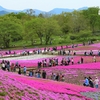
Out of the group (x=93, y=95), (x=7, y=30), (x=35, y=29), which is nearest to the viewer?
(x=93, y=95)

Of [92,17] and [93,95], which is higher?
[92,17]

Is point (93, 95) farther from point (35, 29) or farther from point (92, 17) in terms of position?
point (92, 17)

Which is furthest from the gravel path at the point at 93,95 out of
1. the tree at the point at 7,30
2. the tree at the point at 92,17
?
the tree at the point at 92,17

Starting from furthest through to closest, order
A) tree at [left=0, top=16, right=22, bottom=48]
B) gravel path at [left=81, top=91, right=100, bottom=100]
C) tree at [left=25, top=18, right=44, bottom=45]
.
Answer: tree at [left=25, top=18, right=44, bottom=45] → tree at [left=0, top=16, right=22, bottom=48] → gravel path at [left=81, top=91, right=100, bottom=100]

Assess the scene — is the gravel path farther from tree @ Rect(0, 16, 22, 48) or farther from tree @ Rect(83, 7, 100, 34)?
tree @ Rect(83, 7, 100, 34)

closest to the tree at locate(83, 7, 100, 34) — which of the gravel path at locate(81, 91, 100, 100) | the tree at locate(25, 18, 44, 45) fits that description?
the tree at locate(25, 18, 44, 45)

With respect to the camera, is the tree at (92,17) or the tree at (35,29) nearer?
the tree at (35,29)

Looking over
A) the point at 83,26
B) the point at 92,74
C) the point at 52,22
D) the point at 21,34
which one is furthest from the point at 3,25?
the point at 92,74

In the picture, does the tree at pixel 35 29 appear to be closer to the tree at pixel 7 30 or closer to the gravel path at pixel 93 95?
the tree at pixel 7 30

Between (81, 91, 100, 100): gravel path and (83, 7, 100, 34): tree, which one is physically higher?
(83, 7, 100, 34): tree

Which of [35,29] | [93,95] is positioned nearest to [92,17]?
[35,29]

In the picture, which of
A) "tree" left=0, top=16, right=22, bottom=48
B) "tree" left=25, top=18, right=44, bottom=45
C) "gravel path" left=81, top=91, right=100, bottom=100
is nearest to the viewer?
"gravel path" left=81, top=91, right=100, bottom=100

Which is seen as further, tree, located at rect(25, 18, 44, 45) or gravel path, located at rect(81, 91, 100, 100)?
tree, located at rect(25, 18, 44, 45)

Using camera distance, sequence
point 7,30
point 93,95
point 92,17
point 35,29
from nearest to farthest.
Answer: point 93,95
point 7,30
point 35,29
point 92,17
